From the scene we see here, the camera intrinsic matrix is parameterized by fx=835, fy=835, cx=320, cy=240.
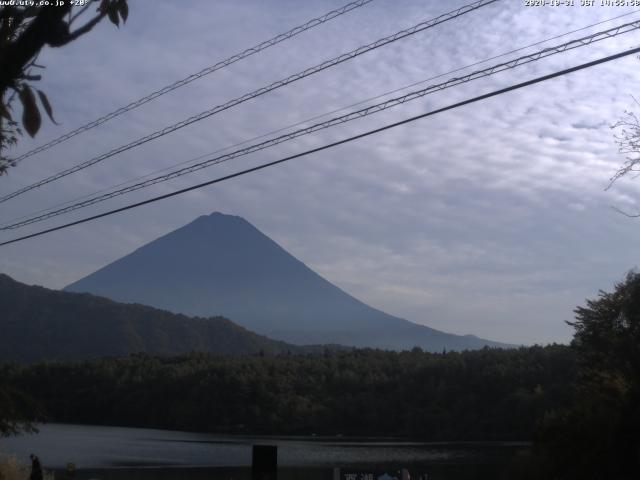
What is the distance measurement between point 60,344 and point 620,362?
112 meters

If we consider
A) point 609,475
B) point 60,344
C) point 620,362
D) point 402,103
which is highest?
point 60,344

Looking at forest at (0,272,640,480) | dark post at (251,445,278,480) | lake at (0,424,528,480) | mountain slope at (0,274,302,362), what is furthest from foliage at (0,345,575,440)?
dark post at (251,445,278,480)

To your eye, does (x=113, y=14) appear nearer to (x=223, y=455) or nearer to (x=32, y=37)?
(x=32, y=37)

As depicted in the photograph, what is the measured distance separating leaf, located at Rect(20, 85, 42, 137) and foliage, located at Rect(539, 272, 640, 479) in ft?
53.3

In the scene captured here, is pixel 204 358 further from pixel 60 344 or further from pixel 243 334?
pixel 243 334

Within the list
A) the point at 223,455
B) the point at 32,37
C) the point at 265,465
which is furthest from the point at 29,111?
the point at 223,455

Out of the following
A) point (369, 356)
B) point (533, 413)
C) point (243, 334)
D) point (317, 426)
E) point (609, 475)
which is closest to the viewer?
point (609, 475)

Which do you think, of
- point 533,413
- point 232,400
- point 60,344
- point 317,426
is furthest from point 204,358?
point 533,413

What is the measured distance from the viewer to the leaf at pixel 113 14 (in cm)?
461

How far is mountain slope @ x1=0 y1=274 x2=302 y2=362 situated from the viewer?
119 metres

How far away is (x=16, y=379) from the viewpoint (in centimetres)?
7512

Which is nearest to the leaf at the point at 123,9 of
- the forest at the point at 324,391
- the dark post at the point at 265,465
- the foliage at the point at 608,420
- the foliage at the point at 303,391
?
the dark post at the point at 265,465

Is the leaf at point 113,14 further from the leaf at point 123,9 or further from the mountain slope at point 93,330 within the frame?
the mountain slope at point 93,330

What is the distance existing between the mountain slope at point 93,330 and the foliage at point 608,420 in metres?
95.0
